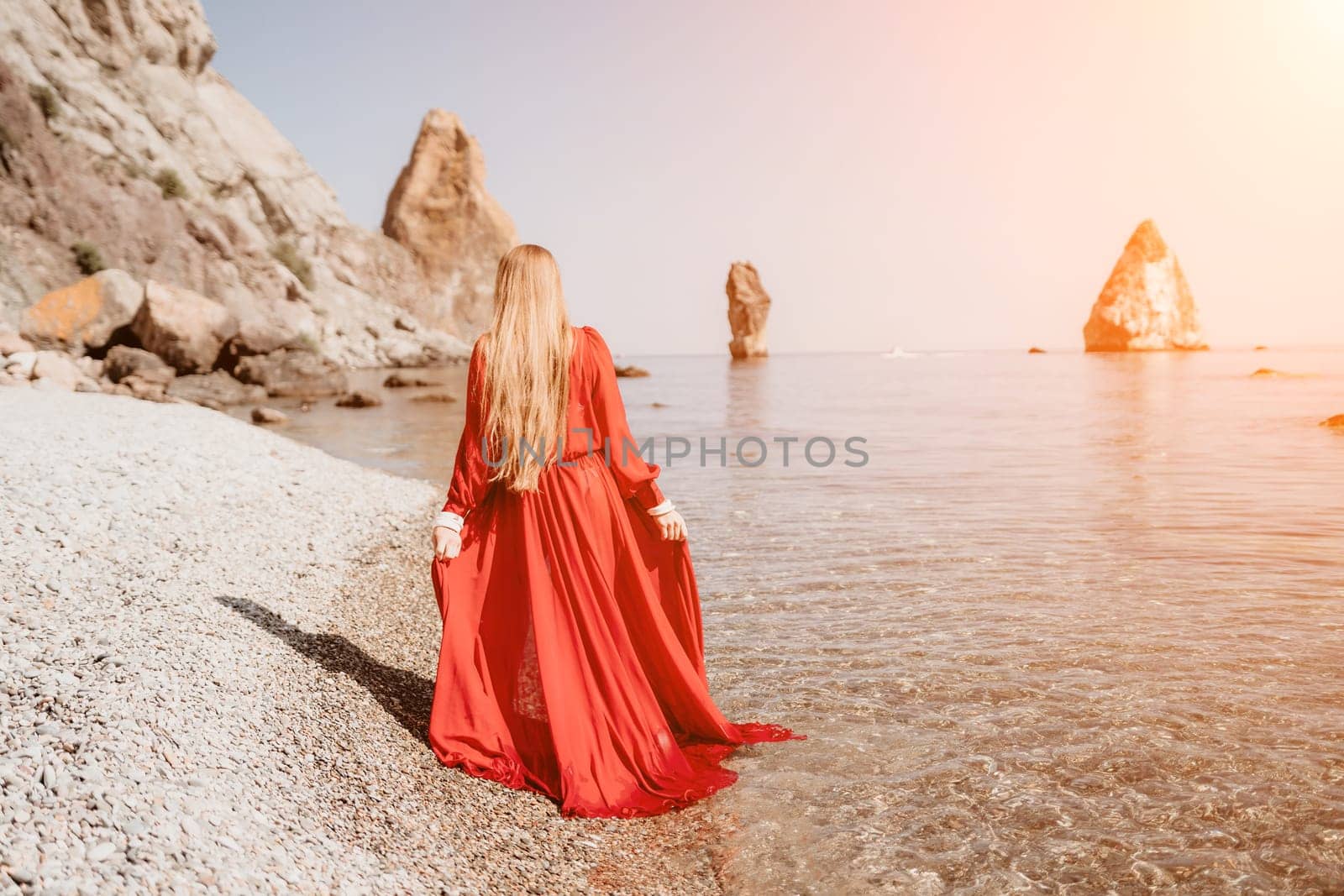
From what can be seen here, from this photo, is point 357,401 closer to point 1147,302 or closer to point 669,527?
point 669,527

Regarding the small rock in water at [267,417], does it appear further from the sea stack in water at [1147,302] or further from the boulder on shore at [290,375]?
the sea stack in water at [1147,302]

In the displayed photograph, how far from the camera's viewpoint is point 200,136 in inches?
2101

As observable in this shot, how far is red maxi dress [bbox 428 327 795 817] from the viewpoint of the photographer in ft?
12.3

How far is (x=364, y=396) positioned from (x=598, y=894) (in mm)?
26402

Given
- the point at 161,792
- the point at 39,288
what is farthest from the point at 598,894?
the point at 39,288

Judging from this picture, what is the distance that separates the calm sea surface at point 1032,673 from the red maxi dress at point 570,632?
0.57 m

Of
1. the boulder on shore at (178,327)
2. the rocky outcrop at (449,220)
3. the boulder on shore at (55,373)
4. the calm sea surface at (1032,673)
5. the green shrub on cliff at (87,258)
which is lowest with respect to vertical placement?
the calm sea surface at (1032,673)

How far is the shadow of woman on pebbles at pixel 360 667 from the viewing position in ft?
14.3

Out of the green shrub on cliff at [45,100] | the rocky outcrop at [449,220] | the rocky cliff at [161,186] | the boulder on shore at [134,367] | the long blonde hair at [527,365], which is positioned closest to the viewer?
the long blonde hair at [527,365]


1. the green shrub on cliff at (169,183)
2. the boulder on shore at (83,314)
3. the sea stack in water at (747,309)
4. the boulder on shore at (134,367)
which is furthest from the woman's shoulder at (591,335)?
the sea stack in water at (747,309)

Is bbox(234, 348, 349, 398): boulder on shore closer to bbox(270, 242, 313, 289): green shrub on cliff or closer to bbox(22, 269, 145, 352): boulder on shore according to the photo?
bbox(22, 269, 145, 352): boulder on shore

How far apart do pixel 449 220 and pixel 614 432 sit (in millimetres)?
110179

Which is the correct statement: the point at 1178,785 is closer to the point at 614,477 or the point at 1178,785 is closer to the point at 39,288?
the point at 614,477

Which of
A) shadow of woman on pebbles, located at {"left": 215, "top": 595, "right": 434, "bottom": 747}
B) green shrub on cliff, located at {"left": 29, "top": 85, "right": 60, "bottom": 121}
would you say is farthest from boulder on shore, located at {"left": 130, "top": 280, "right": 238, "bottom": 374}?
shadow of woman on pebbles, located at {"left": 215, "top": 595, "right": 434, "bottom": 747}
